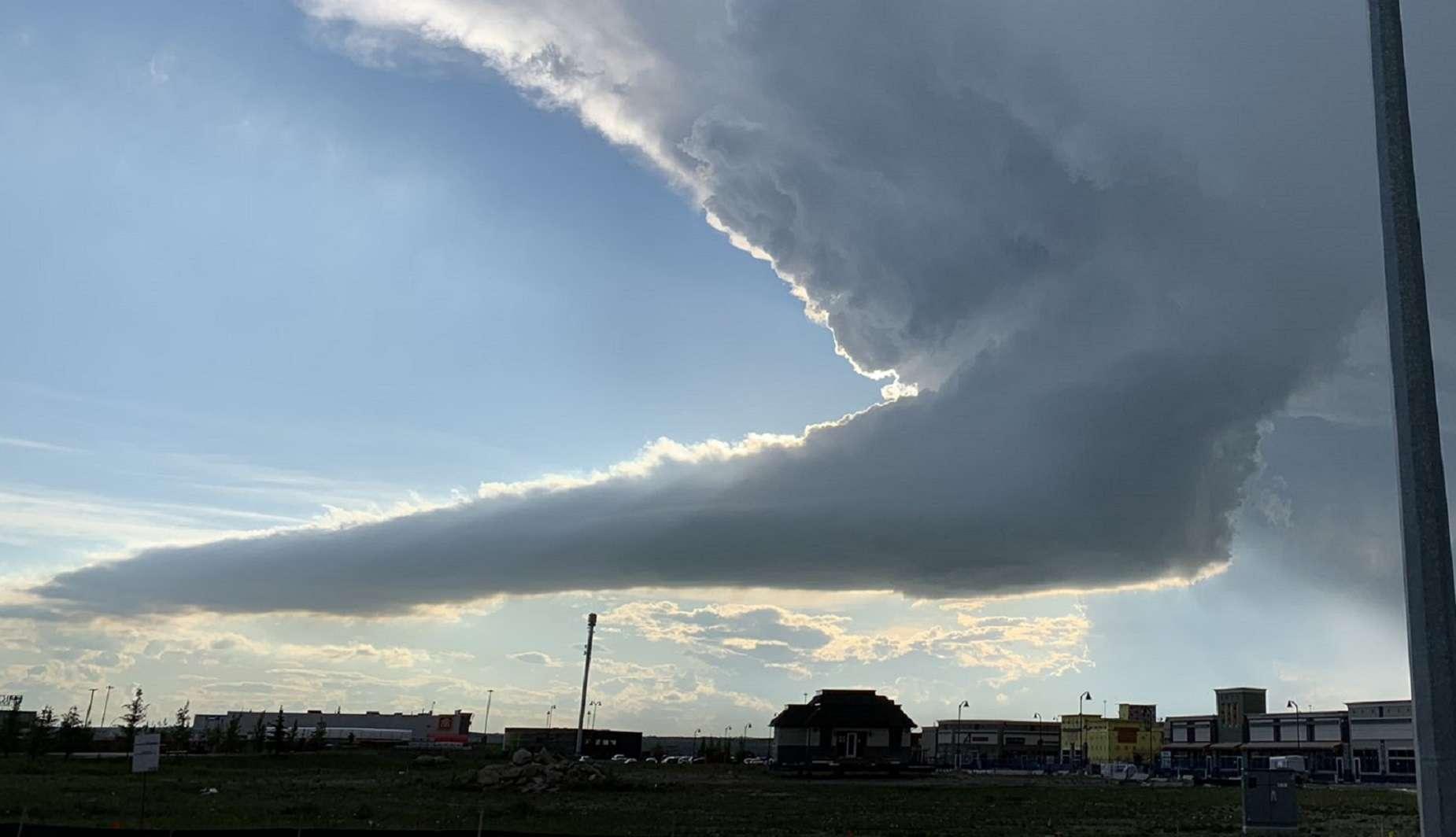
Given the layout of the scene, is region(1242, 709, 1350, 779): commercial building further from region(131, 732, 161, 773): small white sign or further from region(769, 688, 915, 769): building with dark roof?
region(131, 732, 161, 773): small white sign

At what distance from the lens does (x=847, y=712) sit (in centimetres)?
10606

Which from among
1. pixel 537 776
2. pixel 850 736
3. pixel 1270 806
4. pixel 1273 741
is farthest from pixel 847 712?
pixel 1273 741

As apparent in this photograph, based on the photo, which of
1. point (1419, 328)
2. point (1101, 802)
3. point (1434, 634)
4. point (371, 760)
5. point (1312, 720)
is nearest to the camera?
point (1434, 634)

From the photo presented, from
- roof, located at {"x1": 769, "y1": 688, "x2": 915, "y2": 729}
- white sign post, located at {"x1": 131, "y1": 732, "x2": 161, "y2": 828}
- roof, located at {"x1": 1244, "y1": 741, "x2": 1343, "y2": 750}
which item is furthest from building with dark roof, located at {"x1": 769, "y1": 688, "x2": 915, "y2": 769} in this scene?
roof, located at {"x1": 1244, "y1": 741, "x2": 1343, "y2": 750}

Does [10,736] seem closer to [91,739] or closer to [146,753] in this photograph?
[91,739]

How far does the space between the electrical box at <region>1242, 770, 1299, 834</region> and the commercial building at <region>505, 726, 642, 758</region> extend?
122452 millimetres

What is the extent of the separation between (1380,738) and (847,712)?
94832 mm

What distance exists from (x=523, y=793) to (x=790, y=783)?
79.1 feet

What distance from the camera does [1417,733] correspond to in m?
8.80

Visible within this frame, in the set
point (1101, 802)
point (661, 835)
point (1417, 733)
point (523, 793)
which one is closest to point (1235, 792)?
point (1101, 802)

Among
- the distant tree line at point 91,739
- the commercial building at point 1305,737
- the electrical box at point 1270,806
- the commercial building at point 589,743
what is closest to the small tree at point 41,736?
the distant tree line at point 91,739

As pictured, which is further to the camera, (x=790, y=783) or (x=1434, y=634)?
(x=790, y=783)

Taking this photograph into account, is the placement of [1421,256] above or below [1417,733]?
above

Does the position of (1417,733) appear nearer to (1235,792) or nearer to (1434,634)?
(1434,634)
